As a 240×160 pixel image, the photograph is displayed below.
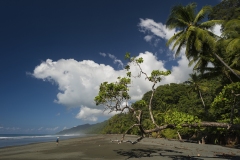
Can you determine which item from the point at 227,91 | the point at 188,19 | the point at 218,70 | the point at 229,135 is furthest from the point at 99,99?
the point at 229,135

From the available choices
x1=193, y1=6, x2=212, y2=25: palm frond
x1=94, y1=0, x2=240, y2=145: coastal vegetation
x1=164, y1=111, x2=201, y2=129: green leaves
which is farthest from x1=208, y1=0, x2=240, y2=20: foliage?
x1=164, y1=111, x2=201, y2=129: green leaves

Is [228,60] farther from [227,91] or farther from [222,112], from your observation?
[227,91]

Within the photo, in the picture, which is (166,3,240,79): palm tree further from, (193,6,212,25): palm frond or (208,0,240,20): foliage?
(208,0,240,20): foliage

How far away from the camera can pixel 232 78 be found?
73.9 ft

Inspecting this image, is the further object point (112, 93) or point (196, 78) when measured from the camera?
point (196, 78)

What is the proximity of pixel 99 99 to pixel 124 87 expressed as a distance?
5.67 feet

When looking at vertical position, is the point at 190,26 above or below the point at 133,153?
above

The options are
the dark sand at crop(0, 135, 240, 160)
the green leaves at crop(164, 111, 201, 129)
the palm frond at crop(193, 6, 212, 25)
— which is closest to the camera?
the green leaves at crop(164, 111, 201, 129)

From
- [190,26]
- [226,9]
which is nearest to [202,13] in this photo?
[190,26]

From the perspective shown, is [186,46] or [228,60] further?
[228,60]

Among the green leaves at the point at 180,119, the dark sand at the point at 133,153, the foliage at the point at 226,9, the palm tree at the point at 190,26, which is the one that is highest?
the foliage at the point at 226,9

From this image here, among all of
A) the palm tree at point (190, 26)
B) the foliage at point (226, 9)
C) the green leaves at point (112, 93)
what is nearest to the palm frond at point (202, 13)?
the palm tree at point (190, 26)

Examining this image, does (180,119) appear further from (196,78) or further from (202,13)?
(196,78)

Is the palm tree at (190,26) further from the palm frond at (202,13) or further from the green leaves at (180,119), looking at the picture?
the green leaves at (180,119)
